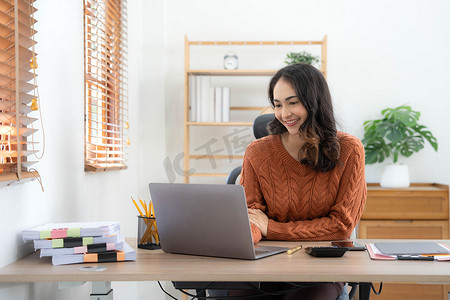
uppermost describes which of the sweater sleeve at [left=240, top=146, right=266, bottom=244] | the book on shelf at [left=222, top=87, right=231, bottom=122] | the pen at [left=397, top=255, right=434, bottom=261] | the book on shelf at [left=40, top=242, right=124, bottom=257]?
the book on shelf at [left=222, top=87, right=231, bottom=122]

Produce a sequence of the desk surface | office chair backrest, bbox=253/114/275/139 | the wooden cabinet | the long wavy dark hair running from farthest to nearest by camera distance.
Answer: the wooden cabinet
office chair backrest, bbox=253/114/275/139
the long wavy dark hair
the desk surface

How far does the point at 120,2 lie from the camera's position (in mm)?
2992

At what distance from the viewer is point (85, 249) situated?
1409mm

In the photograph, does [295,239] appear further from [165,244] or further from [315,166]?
[165,244]

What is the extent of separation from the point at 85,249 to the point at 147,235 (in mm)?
237

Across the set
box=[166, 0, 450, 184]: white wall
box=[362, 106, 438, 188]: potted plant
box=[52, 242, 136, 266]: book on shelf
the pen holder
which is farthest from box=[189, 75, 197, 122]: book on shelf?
box=[52, 242, 136, 266]: book on shelf

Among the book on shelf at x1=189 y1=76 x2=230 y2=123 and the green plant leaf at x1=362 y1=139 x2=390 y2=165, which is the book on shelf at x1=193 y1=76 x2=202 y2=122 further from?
the green plant leaf at x1=362 y1=139 x2=390 y2=165

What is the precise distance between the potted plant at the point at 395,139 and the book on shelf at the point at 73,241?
2.58 meters

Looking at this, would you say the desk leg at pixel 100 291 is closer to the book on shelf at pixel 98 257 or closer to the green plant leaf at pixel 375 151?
the book on shelf at pixel 98 257

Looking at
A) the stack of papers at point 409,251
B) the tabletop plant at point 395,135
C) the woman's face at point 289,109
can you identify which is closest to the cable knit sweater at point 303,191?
the woman's face at point 289,109

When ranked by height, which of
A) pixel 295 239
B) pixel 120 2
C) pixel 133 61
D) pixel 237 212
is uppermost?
pixel 120 2

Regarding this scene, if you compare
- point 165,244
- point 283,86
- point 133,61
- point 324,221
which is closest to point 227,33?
point 133,61

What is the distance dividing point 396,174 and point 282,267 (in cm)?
255

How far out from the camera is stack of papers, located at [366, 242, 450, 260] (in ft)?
4.58
